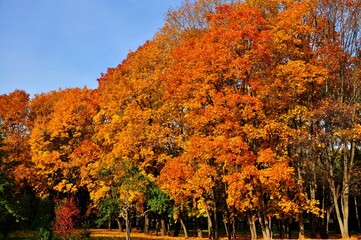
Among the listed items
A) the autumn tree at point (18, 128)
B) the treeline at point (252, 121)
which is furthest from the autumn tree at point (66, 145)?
the treeline at point (252, 121)

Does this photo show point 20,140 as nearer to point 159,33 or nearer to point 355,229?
point 159,33

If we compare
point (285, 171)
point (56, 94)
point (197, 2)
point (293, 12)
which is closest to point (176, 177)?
point (285, 171)

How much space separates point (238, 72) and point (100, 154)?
21.2 metres

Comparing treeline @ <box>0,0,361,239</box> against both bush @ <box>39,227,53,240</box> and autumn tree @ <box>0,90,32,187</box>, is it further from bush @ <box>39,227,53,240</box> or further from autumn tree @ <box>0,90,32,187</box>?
autumn tree @ <box>0,90,32,187</box>

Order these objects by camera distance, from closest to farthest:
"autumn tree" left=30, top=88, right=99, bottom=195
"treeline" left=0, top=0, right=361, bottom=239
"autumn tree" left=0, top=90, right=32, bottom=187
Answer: "treeline" left=0, top=0, right=361, bottom=239, "autumn tree" left=30, top=88, right=99, bottom=195, "autumn tree" left=0, top=90, right=32, bottom=187

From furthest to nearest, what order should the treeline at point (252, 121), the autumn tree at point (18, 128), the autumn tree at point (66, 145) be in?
the autumn tree at point (18, 128), the autumn tree at point (66, 145), the treeline at point (252, 121)

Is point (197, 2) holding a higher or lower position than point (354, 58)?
higher

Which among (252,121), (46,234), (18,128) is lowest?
(46,234)

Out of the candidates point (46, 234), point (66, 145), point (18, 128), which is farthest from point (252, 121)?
point (18, 128)

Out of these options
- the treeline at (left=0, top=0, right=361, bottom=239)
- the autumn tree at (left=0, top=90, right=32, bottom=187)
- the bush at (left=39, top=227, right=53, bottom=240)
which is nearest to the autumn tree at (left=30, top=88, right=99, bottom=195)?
the autumn tree at (left=0, top=90, right=32, bottom=187)

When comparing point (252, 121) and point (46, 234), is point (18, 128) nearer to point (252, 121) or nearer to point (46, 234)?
point (46, 234)

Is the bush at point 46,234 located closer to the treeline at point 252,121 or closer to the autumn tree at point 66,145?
the treeline at point 252,121

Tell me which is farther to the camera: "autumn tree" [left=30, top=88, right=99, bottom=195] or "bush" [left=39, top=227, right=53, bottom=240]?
"autumn tree" [left=30, top=88, right=99, bottom=195]

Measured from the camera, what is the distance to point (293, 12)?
27.0 meters
